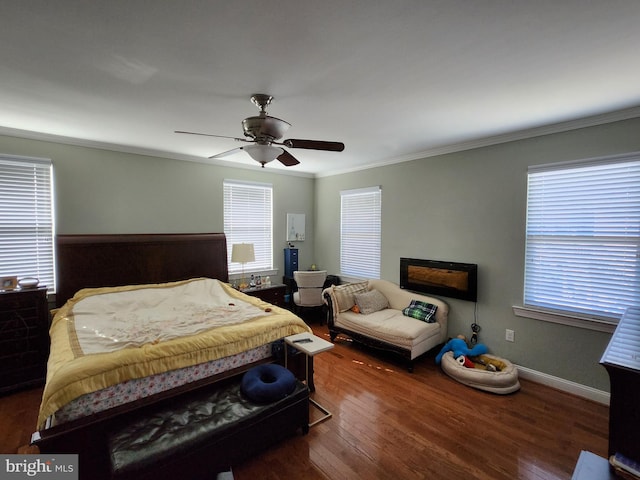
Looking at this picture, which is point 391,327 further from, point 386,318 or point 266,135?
point 266,135

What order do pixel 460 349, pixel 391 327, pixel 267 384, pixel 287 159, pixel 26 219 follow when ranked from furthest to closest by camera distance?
1. pixel 391 327
2. pixel 460 349
3. pixel 26 219
4. pixel 287 159
5. pixel 267 384

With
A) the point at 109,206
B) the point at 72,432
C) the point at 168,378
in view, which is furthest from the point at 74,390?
the point at 109,206

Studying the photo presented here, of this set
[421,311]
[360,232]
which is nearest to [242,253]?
[360,232]

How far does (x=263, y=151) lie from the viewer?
2.31 m

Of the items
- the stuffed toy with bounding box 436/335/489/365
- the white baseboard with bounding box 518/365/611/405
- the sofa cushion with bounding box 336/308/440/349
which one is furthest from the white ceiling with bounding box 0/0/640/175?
the white baseboard with bounding box 518/365/611/405

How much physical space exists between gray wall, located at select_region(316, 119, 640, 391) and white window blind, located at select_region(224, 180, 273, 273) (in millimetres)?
2005

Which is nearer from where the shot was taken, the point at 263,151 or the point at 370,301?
the point at 263,151

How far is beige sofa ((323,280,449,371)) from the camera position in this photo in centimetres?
343

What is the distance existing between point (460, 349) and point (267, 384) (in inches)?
92.2

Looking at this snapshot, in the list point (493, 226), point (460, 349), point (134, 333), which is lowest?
point (460, 349)

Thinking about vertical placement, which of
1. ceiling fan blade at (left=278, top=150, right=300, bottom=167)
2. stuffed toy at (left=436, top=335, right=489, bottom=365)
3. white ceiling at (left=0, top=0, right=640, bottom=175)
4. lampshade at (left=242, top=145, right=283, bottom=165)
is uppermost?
white ceiling at (left=0, top=0, right=640, bottom=175)

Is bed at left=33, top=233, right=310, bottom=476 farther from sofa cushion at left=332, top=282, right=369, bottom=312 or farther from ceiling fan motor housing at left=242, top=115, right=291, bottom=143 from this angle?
ceiling fan motor housing at left=242, top=115, right=291, bottom=143

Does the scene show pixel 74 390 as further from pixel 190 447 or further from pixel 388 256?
pixel 388 256

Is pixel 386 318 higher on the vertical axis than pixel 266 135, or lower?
lower
